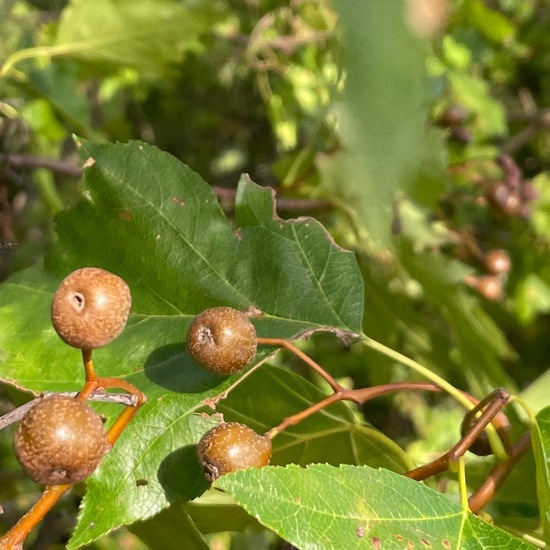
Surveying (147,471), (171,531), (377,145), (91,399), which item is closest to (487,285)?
(377,145)

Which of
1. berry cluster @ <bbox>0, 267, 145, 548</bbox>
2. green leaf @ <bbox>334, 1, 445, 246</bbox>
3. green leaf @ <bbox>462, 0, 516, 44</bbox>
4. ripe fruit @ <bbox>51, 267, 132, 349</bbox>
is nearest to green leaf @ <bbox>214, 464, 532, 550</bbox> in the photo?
berry cluster @ <bbox>0, 267, 145, 548</bbox>

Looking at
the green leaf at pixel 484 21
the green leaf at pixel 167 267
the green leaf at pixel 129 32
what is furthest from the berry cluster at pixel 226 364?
the green leaf at pixel 484 21

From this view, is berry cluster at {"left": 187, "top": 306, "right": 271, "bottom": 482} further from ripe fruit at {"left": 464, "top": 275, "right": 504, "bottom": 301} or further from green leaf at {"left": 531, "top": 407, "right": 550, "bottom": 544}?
ripe fruit at {"left": 464, "top": 275, "right": 504, "bottom": 301}

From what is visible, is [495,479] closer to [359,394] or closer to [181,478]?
[359,394]

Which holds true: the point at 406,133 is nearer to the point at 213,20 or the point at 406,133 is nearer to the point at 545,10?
the point at 213,20

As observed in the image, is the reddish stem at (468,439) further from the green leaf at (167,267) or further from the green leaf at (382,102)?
the green leaf at (382,102)

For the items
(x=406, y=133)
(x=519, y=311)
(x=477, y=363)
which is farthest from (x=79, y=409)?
(x=519, y=311)
